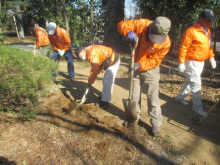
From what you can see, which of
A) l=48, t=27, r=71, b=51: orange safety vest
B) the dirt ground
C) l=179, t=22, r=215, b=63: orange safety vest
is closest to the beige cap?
l=179, t=22, r=215, b=63: orange safety vest

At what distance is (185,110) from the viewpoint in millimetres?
3639

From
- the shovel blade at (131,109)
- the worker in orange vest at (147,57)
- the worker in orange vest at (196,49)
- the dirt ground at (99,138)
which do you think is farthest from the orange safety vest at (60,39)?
the worker in orange vest at (196,49)

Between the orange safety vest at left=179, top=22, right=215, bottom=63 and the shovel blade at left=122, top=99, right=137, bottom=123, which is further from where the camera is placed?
the orange safety vest at left=179, top=22, right=215, bottom=63

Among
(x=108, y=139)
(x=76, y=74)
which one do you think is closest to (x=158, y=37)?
(x=108, y=139)

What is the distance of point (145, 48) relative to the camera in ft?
7.85

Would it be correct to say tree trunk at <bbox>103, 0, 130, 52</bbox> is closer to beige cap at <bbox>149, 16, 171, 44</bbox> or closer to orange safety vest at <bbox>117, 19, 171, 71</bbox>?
orange safety vest at <bbox>117, 19, 171, 71</bbox>

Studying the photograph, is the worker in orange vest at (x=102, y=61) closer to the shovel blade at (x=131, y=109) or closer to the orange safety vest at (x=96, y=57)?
the orange safety vest at (x=96, y=57)

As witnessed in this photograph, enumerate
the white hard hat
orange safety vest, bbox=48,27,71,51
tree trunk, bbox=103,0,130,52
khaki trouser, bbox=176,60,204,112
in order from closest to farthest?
khaki trouser, bbox=176,60,204,112 < the white hard hat < orange safety vest, bbox=48,27,71,51 < tree trunk, bbox=103,0,130,52

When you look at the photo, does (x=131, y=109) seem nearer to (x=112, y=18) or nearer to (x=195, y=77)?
(x=195, y=77)

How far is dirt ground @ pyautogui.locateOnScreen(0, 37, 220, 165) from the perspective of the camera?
2.15 m

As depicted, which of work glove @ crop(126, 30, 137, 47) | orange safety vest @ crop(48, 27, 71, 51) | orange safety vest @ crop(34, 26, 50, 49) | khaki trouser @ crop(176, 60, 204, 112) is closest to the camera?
work glove @ crop(126, 30, 137, 47)

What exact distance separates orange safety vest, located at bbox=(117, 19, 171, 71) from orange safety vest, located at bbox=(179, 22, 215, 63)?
3.04 feet

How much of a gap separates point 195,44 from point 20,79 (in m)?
3.08

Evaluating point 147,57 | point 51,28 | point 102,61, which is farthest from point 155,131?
point 51,28
